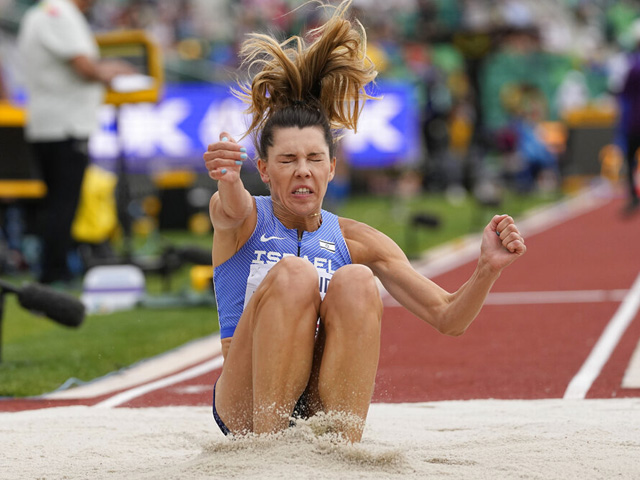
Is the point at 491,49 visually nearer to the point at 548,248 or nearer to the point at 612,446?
the point at 548,248

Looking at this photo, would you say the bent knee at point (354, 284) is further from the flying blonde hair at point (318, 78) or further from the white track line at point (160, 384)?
the white track line at point (160, 384)

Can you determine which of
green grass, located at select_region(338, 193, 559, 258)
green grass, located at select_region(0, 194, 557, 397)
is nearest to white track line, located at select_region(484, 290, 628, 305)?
green grass, located at select_region(0, 194, 557, 397)

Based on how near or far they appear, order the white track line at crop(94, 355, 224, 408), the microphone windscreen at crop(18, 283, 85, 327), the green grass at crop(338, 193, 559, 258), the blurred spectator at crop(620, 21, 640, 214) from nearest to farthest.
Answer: the white track line at crop(94, 355, 224, 408) < the microphone windscreen at crop(18, 283, 85, 327) < the green grass at crop(338, 193, 559, 258) < the blurred spectator at crop(620, 21, 640, 214)

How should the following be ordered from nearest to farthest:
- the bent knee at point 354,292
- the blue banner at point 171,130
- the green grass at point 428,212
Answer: the bent knee at point 354,292 < the green grass at point 428,212 < the blue banner at point 171,130

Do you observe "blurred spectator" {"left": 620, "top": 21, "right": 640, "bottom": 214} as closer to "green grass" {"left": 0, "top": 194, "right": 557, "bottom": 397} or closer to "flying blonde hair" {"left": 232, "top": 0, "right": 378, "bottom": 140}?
"green grass" {"left": 0, "top": 194, "right": 557, "bottom": 397}

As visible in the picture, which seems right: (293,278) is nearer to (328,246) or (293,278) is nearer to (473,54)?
(328,246)

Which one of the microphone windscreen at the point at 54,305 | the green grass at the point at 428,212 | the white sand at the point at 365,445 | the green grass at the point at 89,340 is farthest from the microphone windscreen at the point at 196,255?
the white sand at the point at 365,445

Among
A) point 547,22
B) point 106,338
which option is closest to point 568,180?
point 547,22

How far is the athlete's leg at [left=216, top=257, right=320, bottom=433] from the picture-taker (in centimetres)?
337

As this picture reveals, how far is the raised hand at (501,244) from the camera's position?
11.3ft

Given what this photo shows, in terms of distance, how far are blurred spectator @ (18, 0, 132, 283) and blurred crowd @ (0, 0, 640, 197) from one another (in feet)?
37.2

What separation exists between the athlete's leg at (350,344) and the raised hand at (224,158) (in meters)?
0.49

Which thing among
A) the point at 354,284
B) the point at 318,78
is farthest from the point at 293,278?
the point at 318,78

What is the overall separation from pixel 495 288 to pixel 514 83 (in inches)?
713
